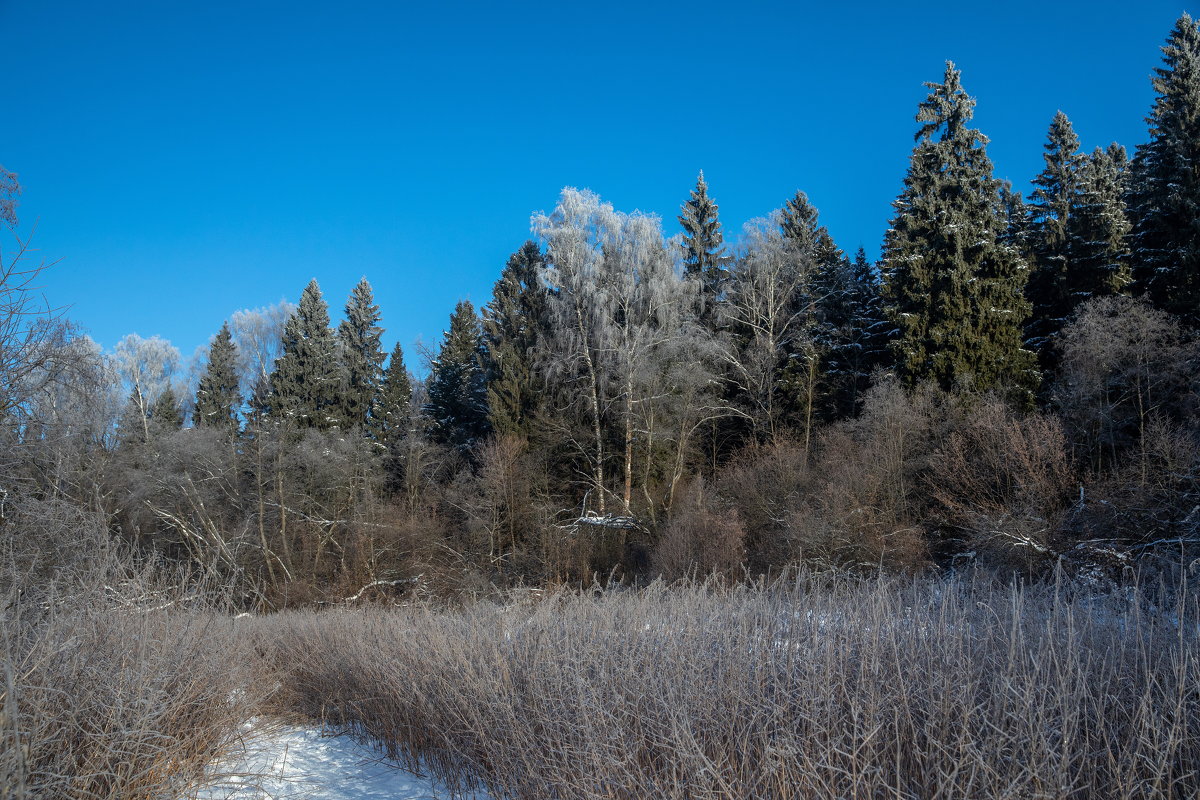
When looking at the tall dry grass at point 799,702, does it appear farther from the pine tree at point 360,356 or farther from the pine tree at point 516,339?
the pine tree at point 360,356

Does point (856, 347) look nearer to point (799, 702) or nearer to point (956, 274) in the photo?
point (956, 274)

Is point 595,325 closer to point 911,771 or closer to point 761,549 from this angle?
point 761,549

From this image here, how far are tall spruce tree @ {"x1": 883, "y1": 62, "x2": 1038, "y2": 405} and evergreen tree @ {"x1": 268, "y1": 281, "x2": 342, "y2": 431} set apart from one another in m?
28.6

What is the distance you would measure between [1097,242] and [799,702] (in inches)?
1081

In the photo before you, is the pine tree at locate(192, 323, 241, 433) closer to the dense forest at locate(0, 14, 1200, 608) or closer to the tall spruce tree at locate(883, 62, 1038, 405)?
the dense forest at locate(0, 14, 1200, 608)

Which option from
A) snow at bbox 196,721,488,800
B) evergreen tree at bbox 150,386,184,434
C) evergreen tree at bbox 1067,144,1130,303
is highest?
evergreen tree at bbox 1067,144,1130,303

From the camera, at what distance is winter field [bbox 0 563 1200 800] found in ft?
14.0

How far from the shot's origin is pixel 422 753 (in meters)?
7.91

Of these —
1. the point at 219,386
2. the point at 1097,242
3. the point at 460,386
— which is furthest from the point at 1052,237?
the point at 219,386

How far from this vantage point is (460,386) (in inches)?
1519

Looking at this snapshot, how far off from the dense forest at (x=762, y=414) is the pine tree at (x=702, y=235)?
16 centimetres

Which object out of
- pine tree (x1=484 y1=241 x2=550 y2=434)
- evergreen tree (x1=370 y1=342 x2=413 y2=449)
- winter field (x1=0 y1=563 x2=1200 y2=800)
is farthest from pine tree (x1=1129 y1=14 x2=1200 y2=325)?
evergreen tree (x1=370 y1=342 x2=413 y2=449)

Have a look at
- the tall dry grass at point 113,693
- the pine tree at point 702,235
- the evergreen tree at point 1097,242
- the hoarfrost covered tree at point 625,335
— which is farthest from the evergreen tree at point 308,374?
the evergreen tree at point 1097,242

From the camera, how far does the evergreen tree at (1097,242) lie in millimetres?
24922
